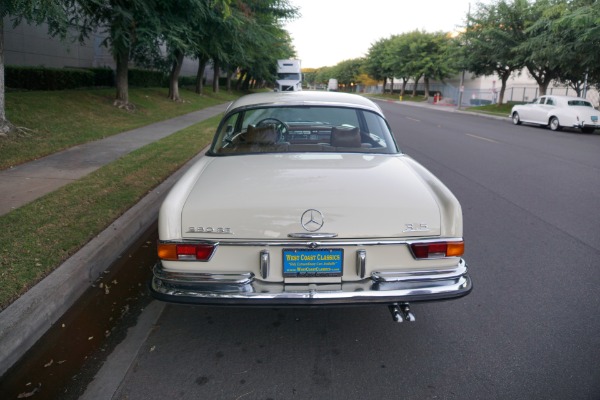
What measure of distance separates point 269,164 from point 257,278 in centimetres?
105

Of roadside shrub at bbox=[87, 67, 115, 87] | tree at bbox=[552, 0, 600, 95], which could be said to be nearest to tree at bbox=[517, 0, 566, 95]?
tree at bbox=[552, 0, 600, 95]

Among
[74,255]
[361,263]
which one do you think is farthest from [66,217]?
[361,263]

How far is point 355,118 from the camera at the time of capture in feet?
16.3

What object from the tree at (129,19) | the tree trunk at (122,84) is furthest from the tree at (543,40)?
the tree trunk at (122,84)

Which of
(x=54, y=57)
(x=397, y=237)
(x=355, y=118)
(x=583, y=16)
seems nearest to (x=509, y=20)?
(x=583, y=16)

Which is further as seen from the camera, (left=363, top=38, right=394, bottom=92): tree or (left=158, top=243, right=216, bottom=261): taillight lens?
(left=363, top=38, right=394, bottom=92): tree

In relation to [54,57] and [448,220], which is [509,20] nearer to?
[54,57]

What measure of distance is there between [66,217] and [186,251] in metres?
3.15

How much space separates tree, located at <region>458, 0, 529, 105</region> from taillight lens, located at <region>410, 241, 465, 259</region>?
30.8m

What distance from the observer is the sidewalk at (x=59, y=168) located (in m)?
6.43

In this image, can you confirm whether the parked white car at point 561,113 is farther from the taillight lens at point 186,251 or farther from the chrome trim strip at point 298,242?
the taillight lens at point 186,251

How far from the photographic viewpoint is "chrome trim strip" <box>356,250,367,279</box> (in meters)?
2.92

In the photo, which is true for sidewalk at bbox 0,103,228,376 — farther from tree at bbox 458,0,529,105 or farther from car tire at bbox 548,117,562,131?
tree at bbox 458,0,529,105

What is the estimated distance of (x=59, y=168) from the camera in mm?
8281
